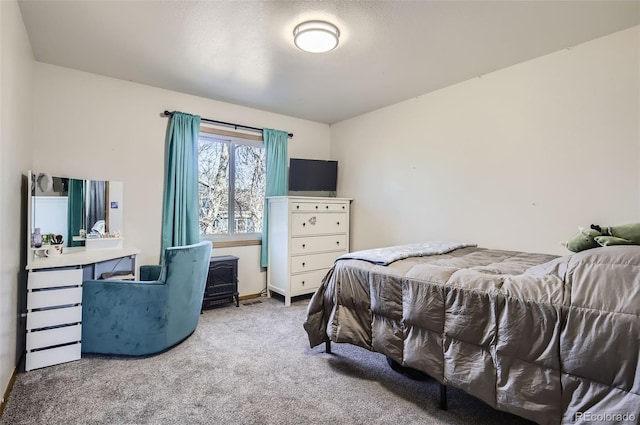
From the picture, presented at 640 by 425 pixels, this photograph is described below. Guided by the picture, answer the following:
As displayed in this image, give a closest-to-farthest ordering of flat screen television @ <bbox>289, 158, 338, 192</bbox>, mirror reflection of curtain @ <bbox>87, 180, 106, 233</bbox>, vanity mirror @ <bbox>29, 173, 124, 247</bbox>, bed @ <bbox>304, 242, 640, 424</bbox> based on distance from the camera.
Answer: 1. bed @ <bbox>304, 242, 640, 424</bbox>
2. vanity mirror @ <bbox>29, 173, 124, 247</bbox>
3. mirror reflection of curtain @ <bbox>87, 180, 106, 233</bbox>
4. flat screen television @ <bbox>289, 158, 338, 192</bbox>

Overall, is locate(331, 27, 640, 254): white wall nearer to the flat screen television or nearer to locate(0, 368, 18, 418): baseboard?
the flat screen television

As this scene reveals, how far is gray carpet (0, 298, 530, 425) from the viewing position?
1.69 m

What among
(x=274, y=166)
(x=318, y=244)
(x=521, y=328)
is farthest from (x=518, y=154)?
(x=274, y=166)

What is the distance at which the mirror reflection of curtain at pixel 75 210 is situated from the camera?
2797 mm

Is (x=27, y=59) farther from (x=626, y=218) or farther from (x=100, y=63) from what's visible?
(x=626, y=218)

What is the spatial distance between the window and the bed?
7.47ft

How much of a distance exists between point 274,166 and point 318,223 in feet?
3.19

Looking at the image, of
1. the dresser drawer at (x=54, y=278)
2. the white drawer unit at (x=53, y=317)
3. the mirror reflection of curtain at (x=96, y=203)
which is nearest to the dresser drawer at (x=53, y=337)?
the white drawer unit at (x=53, y=317)

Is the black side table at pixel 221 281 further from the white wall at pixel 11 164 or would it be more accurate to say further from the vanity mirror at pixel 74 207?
the white wall at pixel 11 164

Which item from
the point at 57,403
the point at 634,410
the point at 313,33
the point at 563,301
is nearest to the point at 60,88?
the point at 313,33

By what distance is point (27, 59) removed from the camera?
2.45 metres

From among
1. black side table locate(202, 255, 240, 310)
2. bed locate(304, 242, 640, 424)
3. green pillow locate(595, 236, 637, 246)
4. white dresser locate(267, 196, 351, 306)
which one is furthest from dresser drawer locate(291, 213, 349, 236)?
green pillow locate(595, 236, 637, 246)

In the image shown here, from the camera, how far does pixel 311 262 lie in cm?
389

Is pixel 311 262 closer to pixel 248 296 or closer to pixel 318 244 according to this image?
pixel 318 244
